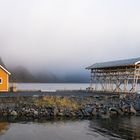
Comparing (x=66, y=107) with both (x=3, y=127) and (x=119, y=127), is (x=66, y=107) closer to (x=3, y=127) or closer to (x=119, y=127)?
(x=119, y=127)

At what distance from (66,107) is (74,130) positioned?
9.49 m

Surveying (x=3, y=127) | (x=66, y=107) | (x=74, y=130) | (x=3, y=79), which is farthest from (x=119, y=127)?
(x=3, y=79)

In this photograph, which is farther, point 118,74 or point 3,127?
point 118,74

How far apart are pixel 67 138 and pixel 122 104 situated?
695 inches

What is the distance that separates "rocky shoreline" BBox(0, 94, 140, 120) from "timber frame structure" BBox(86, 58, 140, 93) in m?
7.98

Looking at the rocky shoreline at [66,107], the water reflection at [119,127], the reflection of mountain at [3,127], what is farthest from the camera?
the rocky shoreline at [66,107]

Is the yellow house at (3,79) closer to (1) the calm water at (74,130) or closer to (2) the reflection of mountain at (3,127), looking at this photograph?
(2) the reflection of mountain at (3,127)

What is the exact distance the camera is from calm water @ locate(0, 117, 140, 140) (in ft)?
93.9

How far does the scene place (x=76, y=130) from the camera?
32.0 m

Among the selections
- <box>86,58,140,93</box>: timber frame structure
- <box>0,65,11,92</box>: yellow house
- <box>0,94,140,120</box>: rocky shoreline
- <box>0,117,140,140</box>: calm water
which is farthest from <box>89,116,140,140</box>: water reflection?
<box>0,65,11,92</box>: yellow house

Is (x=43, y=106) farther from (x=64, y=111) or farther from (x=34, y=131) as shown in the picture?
(x=34, y=131)

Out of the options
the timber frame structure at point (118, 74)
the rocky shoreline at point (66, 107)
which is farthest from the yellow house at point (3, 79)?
the timber frame structure at point (118, 74)

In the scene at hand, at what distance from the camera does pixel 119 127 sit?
33.3 m

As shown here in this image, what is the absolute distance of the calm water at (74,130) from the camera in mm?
28609
